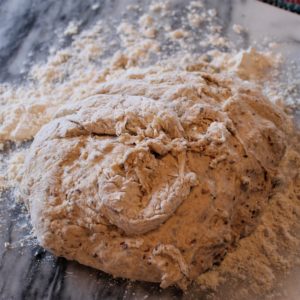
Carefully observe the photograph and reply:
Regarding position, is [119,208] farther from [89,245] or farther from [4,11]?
[4,11]

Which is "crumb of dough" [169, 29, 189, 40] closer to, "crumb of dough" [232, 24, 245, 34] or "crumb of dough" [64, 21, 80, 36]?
"crumb of dough" [232, 24, 245, 34]

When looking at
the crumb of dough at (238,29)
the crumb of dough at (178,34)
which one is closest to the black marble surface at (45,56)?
the crumb of dough at (238,29)

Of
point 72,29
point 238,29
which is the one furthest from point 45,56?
point 238,29

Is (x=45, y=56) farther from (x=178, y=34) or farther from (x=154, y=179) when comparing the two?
(x=154, y=179)

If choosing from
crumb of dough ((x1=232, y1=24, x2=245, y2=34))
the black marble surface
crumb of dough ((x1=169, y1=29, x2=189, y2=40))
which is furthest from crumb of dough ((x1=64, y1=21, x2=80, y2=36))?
crumb of dough ((x1=232, y1=24, x2=245, y2=34))

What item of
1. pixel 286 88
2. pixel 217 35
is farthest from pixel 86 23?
pixel 286 88

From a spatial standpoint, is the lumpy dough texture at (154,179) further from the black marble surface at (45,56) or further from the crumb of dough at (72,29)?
the crumb of dough at (72,29)
